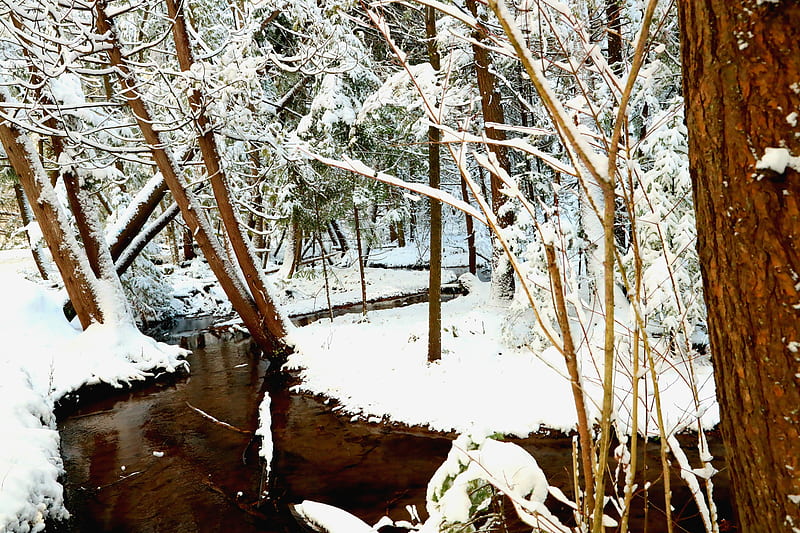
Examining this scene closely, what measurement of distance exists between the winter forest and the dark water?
40mm

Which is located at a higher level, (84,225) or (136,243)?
(84,225)

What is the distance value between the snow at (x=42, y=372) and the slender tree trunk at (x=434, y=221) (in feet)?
15.2

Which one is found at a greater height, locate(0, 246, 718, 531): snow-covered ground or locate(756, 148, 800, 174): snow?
locate(756, 148, 800, 174): snow

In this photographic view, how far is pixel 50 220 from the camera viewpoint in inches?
322

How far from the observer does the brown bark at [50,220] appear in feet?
25.9

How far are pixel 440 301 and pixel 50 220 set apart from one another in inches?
269

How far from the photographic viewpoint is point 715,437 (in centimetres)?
509

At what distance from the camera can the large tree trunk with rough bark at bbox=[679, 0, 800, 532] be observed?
81 cm

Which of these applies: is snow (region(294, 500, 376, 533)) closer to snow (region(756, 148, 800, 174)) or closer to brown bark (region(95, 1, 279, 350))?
snow (region(756, 148, 800, 174))

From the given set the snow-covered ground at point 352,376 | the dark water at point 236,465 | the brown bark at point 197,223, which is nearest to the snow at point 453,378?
the snow-covered ground at point 352,376

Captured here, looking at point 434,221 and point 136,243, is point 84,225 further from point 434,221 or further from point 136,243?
point 434,221

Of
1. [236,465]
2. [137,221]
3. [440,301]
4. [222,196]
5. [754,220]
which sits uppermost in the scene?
[222,196]

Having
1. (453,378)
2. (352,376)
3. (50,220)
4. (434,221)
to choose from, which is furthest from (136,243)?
(453,378)

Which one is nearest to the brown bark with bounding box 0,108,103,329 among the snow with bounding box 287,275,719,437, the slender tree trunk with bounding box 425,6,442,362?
the snow with bounding box 287,275,719,437
